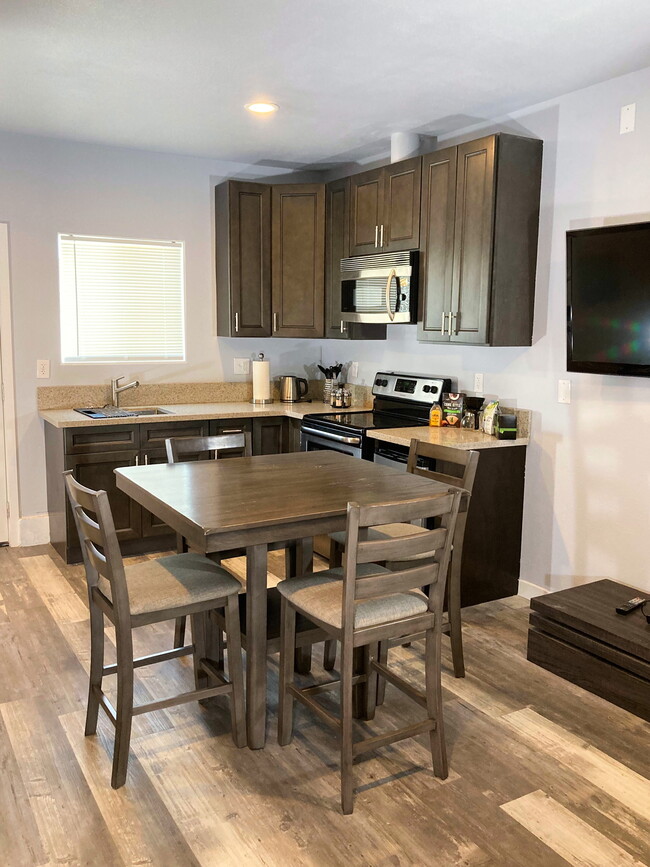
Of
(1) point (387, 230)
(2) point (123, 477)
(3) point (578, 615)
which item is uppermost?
(1) point (387, 230)

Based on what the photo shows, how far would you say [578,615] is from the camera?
10.0 feet

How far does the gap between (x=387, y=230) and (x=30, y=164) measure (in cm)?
231

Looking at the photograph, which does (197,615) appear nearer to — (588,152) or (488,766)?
(488,766)

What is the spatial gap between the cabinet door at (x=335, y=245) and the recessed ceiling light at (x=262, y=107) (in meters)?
0.99

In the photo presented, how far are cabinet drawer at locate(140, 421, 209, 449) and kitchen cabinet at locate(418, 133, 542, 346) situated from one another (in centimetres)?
176

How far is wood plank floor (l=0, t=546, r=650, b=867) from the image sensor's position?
6.69ft

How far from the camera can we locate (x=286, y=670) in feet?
8.21

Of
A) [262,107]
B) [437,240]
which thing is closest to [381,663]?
[437,240]

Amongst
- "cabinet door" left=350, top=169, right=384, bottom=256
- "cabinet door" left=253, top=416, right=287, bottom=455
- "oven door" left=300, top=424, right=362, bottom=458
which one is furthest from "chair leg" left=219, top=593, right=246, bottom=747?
"cabinet door" left=350, top=169, right=384, bottom=256

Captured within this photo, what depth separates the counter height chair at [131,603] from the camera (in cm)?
226

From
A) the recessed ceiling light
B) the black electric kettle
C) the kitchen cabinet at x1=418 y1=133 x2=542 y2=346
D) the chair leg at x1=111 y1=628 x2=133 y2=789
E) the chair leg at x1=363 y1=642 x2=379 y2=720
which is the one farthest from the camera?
the black electric kettle

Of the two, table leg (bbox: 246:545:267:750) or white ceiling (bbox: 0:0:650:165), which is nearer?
table leg (bbox: 246:545:267:750)

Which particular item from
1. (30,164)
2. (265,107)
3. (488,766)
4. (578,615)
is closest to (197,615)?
(488,766)

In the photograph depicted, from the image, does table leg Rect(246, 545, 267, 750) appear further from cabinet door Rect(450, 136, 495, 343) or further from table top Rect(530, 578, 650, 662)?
cabinet door Rect(450, 136, 495, 343)
